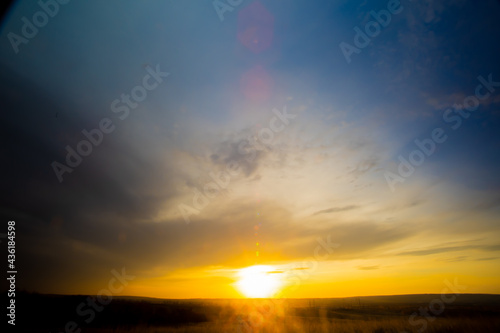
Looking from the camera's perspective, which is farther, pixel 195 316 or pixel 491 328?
pixel 195 316

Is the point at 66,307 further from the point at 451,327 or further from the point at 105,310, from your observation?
the point at 451,327

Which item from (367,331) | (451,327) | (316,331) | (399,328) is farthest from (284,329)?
(451,327)

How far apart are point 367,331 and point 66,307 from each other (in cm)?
2736

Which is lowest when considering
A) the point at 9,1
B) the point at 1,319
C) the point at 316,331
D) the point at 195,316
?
the point at 195,316

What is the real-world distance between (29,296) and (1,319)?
40.9 feet

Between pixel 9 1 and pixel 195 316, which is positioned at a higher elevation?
pixel 9 1

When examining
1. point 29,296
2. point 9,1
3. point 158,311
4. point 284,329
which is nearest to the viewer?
point 9,1

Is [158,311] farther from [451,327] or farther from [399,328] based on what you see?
[451,327]

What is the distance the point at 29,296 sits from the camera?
24.7 metres

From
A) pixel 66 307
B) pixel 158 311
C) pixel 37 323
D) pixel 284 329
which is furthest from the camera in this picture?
pixel 158 311

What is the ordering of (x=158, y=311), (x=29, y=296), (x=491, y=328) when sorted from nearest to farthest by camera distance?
(x=491, y=328), (x=29, y=296), (x=158, y=311)

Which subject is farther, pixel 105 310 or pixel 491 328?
pixel 105 310

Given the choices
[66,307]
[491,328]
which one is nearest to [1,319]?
[66,307]

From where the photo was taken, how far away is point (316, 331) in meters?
14.4
